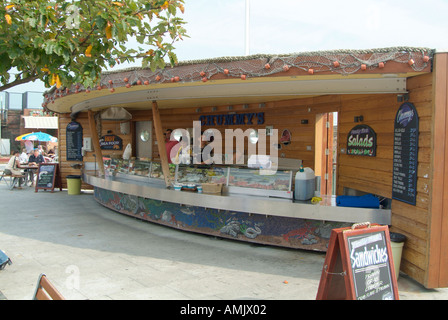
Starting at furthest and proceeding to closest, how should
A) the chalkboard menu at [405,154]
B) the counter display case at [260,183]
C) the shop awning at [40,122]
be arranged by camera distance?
1. the shop awning at [40,122]
2. the counter display case at [260,183]
3. the chalkboard menu at [405,154]

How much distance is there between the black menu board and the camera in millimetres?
3457

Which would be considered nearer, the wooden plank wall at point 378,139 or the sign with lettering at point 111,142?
the wooden plank wall at point 378,139

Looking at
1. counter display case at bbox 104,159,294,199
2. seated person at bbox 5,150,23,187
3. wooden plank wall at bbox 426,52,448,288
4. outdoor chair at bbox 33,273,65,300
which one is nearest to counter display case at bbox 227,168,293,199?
counter display case at bbox 104,159,294,199

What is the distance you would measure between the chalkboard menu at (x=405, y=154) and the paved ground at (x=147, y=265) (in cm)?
112

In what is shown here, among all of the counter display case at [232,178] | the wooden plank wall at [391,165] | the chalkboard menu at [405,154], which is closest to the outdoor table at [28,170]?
the counter display case at [232,178]

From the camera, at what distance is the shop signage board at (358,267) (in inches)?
135

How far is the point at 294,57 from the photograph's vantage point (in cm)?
497

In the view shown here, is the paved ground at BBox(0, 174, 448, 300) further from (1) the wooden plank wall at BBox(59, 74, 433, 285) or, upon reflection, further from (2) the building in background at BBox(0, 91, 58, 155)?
(2) the building in background at BBox(0, 91, 58, 155)

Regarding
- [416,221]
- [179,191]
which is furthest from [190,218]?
Answer: [416,221]

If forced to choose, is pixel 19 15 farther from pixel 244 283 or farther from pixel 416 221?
pixel 416 221

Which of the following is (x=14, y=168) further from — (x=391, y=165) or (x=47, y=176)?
(x=391, y=165)

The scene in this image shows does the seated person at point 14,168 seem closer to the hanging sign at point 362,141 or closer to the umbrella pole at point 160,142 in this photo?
the umbrella pole at point 160,142

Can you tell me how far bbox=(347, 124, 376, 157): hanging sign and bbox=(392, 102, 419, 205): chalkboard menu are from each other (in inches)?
29.9

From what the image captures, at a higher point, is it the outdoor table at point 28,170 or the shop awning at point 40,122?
the shop awning at point 40,122
